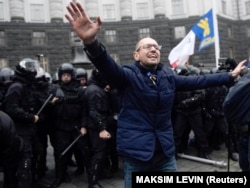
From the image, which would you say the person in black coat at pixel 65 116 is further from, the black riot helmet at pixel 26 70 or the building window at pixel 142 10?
the building window at pixel 142 10

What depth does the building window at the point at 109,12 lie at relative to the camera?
118 feet

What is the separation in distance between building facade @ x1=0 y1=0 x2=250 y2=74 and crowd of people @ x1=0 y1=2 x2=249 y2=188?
25106 millimetres

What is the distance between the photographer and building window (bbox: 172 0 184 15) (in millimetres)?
36438

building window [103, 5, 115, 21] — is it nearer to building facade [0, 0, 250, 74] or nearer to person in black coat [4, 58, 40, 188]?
building facade [0, 0, 250, 74]

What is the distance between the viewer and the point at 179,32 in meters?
35.4

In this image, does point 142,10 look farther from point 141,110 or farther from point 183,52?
point 141,110

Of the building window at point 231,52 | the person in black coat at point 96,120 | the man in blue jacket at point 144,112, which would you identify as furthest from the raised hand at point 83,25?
the building window at point 231,52

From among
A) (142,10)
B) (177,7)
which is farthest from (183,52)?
(177,7)

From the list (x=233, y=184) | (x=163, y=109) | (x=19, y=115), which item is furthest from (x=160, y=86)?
(x=19, y=115)

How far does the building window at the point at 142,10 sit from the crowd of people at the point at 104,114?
99.4 feet

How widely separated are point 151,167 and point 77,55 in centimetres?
1199

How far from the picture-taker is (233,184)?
8.52ft

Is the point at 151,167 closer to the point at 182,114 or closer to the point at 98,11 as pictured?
the point at 182,114

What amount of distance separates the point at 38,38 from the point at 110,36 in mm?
6872
